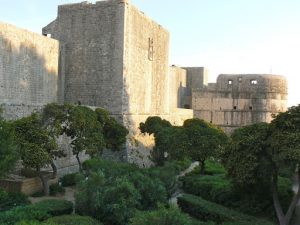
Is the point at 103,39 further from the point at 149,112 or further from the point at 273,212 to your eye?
the point at 273,212

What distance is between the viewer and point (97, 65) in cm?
2316

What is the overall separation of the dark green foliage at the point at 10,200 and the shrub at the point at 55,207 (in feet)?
2.69

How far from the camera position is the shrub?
11523 millimetres

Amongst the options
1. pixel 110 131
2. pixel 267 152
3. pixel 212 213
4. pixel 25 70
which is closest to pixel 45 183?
pixel 110 131

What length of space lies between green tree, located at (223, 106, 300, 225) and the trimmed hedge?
94 centimetres

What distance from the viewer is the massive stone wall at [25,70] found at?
17.4 meters

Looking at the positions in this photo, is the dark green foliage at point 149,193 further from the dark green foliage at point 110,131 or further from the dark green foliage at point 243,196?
the dark green foliage at point 110,131

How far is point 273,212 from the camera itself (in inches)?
527

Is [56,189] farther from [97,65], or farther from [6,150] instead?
[97,65]

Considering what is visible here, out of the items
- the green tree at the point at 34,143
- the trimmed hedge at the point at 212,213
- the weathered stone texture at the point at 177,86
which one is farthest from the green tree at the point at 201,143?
the weathered stone texture at the point at 177,86

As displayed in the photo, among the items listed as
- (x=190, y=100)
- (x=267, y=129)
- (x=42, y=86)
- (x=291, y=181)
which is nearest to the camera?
(x=267, y=129)

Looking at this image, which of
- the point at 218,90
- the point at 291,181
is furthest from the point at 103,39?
the point at 218,90

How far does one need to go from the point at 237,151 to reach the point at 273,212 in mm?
2606

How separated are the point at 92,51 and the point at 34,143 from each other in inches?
405
